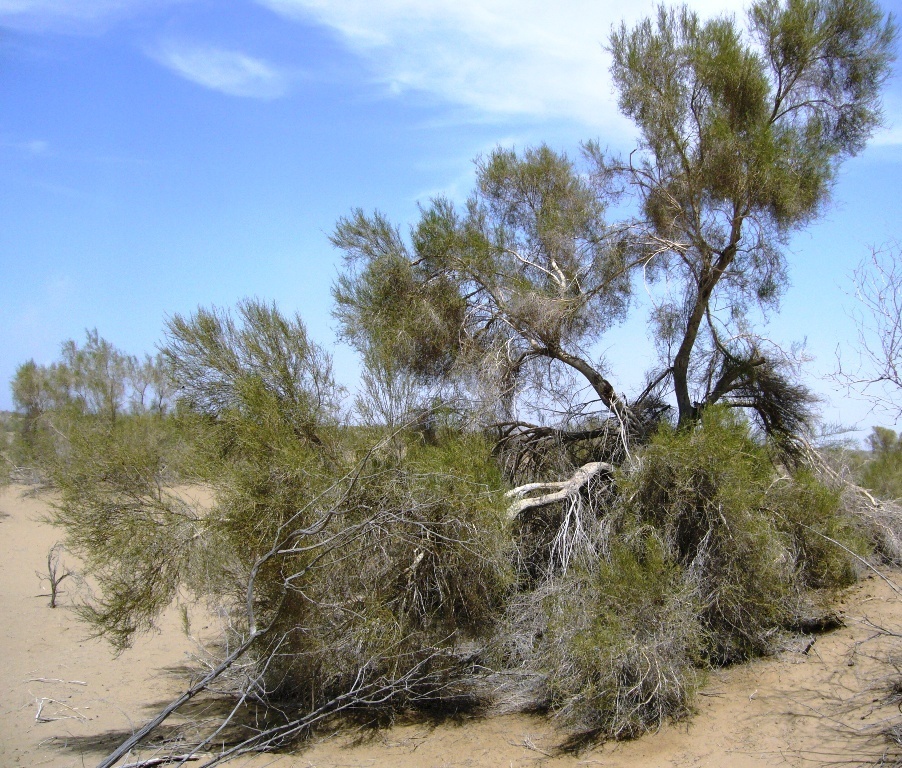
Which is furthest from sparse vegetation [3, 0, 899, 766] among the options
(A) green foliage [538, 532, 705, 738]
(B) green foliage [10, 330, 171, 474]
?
(B) green foliage [10, 330, 171, 474]

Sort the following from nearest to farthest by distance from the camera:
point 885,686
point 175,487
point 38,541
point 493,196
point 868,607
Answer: point 885,686 → point 175,487 → point 868,607 → point 493,196 → point 38,541

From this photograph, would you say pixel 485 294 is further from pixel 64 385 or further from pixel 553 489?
Result: pixel 64 385

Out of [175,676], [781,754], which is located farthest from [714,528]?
[175,676]

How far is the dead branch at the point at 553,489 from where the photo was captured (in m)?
9.51

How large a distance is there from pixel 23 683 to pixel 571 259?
10.7 metres

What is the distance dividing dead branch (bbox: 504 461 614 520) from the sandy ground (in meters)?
2.41

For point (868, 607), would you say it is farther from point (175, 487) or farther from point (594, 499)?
point (175, 487)

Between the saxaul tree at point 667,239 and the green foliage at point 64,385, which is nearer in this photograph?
the saxaul tree at point 667,239

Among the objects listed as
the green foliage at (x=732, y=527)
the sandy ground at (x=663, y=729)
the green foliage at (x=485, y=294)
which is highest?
the green foliage at (x=485, y=294)

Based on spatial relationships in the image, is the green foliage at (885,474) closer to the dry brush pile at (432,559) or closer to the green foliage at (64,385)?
the dry brush pile at (432,559)

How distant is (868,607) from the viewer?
33.4 feet

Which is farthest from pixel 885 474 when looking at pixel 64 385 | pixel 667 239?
pixel 64 385

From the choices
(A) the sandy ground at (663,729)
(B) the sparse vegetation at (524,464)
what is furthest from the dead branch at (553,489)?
(A) the sandy ground at (663,729)

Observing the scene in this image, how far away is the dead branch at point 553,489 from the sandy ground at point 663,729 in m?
2.41
